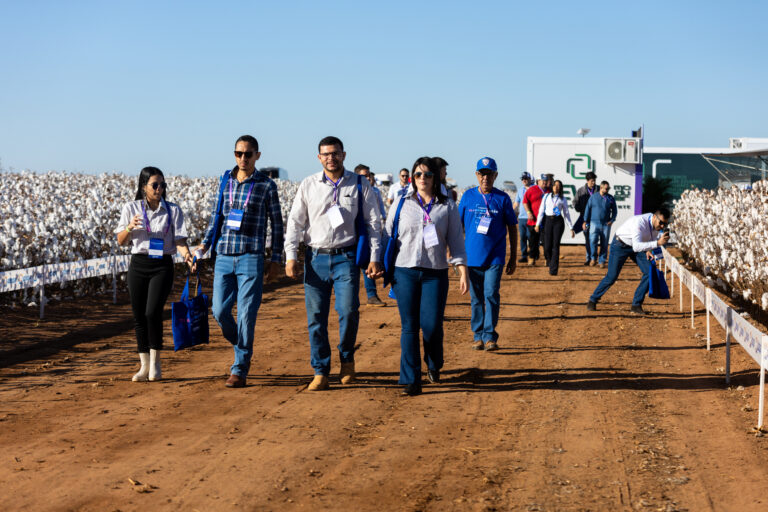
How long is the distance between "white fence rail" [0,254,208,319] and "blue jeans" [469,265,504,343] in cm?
608

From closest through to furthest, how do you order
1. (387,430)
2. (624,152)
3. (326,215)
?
(387,430)
(326,215)
(624,152)

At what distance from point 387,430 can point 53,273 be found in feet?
26.7

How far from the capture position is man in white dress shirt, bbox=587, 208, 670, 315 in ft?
41.2

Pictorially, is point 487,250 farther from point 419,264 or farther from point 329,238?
point 329,238

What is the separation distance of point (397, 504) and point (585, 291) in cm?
1202

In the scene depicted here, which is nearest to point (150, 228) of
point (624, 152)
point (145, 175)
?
point (145, 175)

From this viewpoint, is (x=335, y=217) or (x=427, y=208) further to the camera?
(x=427, y=208)

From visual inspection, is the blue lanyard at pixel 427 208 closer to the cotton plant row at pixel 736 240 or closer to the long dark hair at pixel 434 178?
the long dark hair at pixel 434 178

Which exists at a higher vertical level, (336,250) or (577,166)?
(577,166)

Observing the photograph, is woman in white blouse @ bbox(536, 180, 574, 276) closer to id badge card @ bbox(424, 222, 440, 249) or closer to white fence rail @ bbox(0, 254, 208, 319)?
white fence rail @ bbox(0, 254, 208, 319)

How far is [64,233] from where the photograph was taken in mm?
15547

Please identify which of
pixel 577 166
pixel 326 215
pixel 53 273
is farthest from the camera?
pixel 577 166

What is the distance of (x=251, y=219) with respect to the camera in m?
8.09

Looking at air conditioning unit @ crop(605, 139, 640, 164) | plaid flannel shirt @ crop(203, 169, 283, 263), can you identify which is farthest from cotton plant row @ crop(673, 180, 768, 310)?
plaid flannel shirt @ crop(203, 169, 283, 263)
